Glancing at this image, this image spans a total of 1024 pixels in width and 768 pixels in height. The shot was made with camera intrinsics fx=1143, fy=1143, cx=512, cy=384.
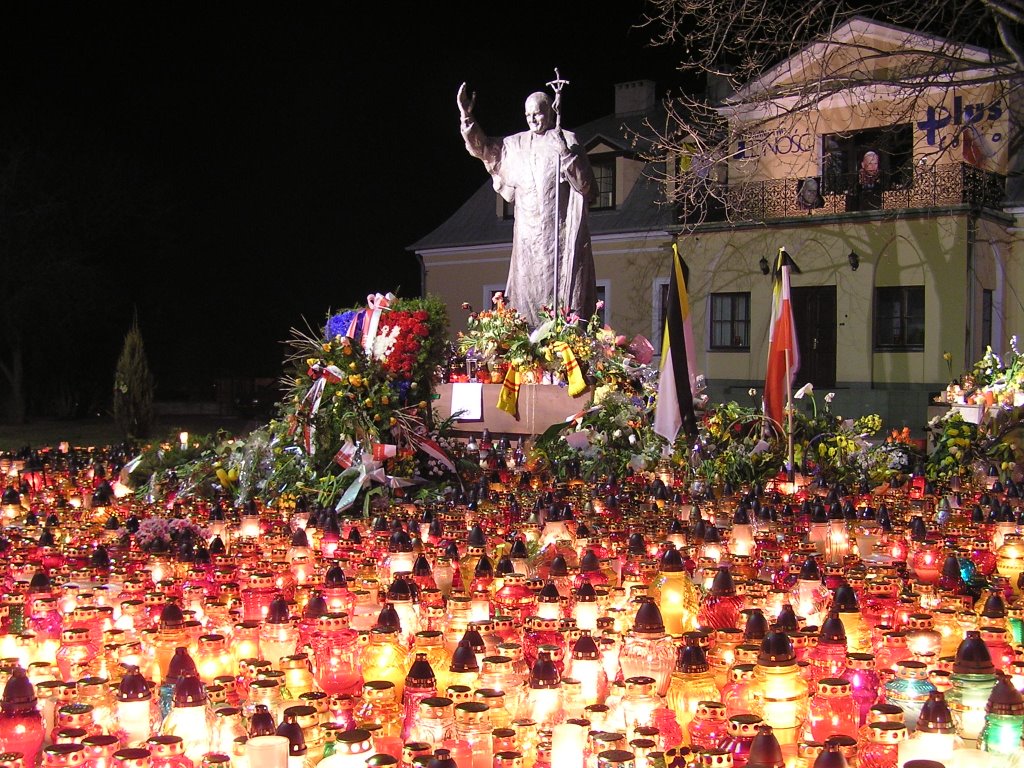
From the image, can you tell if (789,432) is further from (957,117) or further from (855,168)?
(855,168)

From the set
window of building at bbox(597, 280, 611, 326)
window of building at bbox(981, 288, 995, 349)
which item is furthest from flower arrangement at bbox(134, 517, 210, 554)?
window of building at bbox(597, 280, 611, 326)

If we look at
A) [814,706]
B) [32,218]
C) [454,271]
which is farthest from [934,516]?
[32,218]

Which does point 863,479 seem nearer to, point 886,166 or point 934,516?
point 934,516

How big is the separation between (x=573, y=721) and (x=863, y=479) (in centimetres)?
604

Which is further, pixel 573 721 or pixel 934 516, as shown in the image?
pixel 934 516

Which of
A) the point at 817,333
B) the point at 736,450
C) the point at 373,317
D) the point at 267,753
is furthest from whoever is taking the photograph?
the point at 817,333

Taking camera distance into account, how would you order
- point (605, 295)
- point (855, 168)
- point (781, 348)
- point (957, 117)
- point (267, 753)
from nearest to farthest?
1. point (267, 753)
2. point (781, 348)
3. point (957, 117)
4. point (855, 168)
5. point (605, 295)

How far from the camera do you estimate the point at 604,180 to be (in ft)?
81.5

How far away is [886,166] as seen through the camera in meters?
21.0

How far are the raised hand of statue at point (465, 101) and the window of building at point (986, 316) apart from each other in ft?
35.8

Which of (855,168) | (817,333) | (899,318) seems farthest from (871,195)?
(817,333)

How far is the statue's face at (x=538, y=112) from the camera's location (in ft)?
49.0

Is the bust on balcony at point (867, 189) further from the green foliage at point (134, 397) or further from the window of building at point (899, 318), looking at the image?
the green foliage at point (134, 397)

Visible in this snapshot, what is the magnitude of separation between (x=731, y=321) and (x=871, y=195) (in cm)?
360
